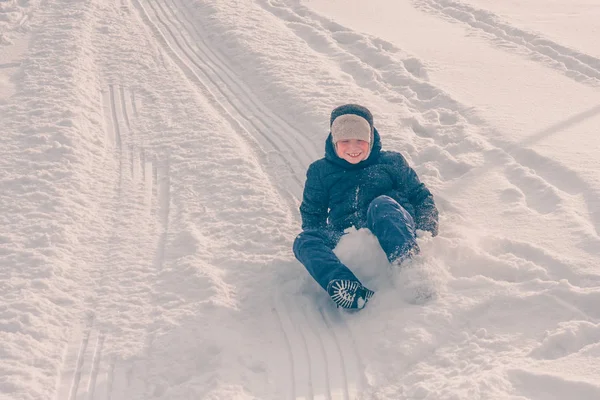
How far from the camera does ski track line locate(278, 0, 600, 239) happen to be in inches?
179

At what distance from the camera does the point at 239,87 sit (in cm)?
668

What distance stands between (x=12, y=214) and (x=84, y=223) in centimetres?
46

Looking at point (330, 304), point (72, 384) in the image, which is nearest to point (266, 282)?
point (330, 304)

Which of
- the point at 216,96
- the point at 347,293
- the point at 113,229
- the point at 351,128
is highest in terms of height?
the point at 351,128

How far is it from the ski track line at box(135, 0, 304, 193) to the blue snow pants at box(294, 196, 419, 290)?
3.79 ft

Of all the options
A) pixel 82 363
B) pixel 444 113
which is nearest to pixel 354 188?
pixel 82 363

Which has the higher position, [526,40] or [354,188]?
[526,40]

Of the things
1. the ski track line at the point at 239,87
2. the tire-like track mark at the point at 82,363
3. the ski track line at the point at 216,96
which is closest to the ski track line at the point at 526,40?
the ski track line at the point at 239,87

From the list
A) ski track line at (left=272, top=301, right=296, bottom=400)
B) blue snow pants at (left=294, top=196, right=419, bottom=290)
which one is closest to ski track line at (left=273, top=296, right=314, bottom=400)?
ski track line at (left=272, top=301, right=296, bottom=400)

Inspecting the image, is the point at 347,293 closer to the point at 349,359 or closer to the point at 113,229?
the point at 349,359

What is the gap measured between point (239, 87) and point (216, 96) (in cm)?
28

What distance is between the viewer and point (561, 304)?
345 cm

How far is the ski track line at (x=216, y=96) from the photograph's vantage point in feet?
17.8

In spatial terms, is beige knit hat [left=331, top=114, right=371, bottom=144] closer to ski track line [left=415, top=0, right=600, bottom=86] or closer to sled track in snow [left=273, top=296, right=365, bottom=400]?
sled track in snow [left=273, top=296, right=365, bottom=400]
